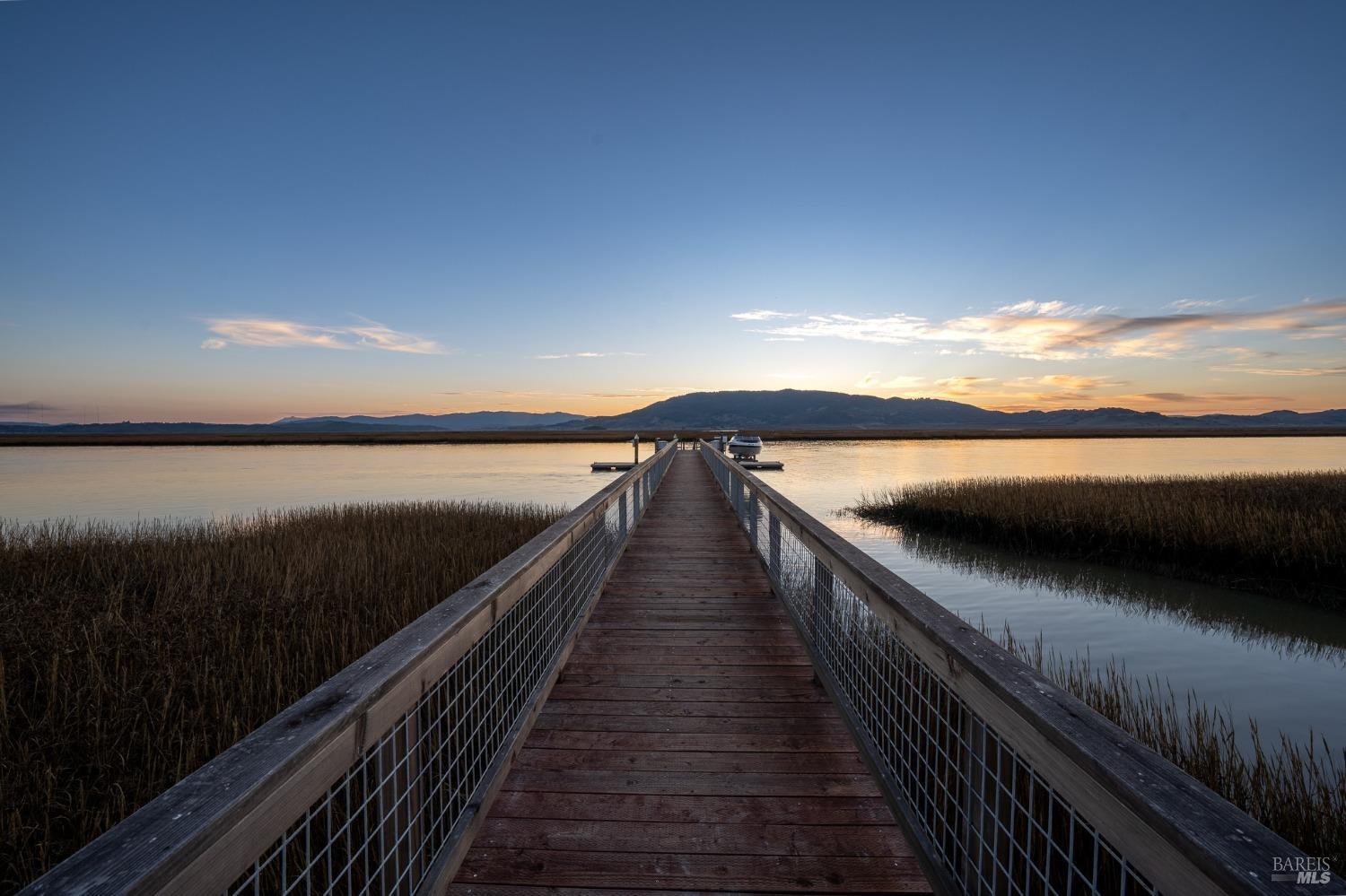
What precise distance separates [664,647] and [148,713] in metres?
3.82

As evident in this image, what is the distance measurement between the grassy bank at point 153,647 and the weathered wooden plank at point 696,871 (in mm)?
2487

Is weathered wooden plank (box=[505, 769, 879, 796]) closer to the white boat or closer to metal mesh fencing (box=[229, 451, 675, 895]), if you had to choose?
metal mesh fencing (box=[229, 451, 675, 895])

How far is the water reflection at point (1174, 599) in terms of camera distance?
8.69 m

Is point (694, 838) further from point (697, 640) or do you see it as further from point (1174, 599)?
point (1174, 599)

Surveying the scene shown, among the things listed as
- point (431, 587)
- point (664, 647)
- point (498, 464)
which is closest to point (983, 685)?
point (664, 647)

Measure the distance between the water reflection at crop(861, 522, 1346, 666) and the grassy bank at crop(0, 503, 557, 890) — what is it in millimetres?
10308

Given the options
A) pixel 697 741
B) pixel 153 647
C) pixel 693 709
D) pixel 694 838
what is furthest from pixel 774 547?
pixel 153 647

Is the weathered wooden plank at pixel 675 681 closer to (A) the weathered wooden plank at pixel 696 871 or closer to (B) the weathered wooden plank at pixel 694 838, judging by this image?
(B) the weathered wooden plank at pixel 694 838

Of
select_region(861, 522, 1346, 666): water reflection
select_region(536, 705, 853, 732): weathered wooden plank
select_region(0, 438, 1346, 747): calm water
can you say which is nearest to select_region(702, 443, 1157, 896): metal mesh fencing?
select_region(536, 705, 853, 732): weathered wooden plank

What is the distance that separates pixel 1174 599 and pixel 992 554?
4162mm

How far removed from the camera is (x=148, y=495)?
87.4ft

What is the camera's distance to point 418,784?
2070 mm

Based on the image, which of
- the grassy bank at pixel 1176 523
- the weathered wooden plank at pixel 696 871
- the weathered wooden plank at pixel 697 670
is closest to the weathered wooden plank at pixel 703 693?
the weathered wooden plank at pixel 697 670

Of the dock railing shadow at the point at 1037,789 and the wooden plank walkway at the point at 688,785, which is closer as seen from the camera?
the dock railing shadow at the point at 1037,789
